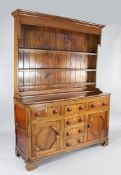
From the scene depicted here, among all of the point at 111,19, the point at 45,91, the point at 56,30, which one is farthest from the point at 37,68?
the point at 111,19

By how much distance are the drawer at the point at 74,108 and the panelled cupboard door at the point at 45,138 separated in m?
0.22

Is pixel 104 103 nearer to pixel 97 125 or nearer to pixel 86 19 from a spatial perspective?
pixel 97 125

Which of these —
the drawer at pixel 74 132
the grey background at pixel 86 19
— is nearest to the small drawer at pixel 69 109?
the drawer at pixel 74 132

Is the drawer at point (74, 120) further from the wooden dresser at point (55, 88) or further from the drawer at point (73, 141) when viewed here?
the drawer at point (73, 141)

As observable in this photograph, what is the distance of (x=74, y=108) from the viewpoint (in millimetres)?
3055

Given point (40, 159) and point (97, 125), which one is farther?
point (97, 125)

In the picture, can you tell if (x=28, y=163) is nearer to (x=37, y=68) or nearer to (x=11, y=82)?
(x=37, y=68)

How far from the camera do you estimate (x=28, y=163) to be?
2.70 m

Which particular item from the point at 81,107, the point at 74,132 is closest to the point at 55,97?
the point at 81,107

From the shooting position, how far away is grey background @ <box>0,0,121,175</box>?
2.81 metres

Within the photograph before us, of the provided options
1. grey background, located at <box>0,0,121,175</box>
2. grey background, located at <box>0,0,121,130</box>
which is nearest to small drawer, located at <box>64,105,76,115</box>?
grey background, located at <box>0,0,121,175</box>

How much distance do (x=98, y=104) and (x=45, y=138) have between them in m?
1.06
